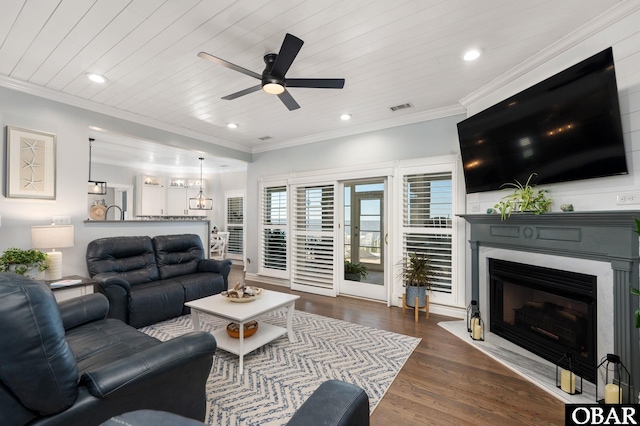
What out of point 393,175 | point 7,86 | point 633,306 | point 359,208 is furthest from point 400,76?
point 7,86

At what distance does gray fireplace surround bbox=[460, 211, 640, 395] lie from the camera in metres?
1.97

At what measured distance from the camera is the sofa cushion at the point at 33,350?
106 centimetres

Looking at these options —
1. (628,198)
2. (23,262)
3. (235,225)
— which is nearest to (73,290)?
(23,262)

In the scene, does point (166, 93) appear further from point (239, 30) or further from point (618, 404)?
point (618, 404)

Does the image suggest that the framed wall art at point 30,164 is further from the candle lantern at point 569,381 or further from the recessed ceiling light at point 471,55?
the candle lantern at point 569,381

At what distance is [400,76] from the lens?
122 inches

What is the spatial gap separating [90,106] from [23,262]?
80.6 inches

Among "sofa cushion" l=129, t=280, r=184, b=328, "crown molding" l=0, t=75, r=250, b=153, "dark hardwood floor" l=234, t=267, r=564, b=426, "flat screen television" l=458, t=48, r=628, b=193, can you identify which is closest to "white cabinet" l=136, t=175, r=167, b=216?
"crown molding" l=0, t=75, r=250, b=153

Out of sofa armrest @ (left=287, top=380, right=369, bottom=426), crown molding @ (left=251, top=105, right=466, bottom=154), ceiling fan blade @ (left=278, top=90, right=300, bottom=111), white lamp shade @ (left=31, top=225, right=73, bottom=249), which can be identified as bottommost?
sofa armrest @ (left=287, top=380, right=369, bottom=426)

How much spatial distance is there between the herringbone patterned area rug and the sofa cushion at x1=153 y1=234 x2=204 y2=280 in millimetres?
817

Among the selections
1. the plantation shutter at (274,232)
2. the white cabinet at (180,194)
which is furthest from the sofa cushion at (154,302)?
the white cabinet at (180,194)

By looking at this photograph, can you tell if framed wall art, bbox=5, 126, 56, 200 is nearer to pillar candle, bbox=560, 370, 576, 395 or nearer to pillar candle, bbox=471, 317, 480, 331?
pillar candle, bbox=471, 317, 480, 331

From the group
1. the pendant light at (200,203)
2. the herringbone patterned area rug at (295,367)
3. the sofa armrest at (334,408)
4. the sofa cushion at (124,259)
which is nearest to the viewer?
the sofa armrest at (334,408)

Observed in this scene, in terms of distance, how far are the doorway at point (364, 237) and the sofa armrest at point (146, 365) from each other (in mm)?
3439
